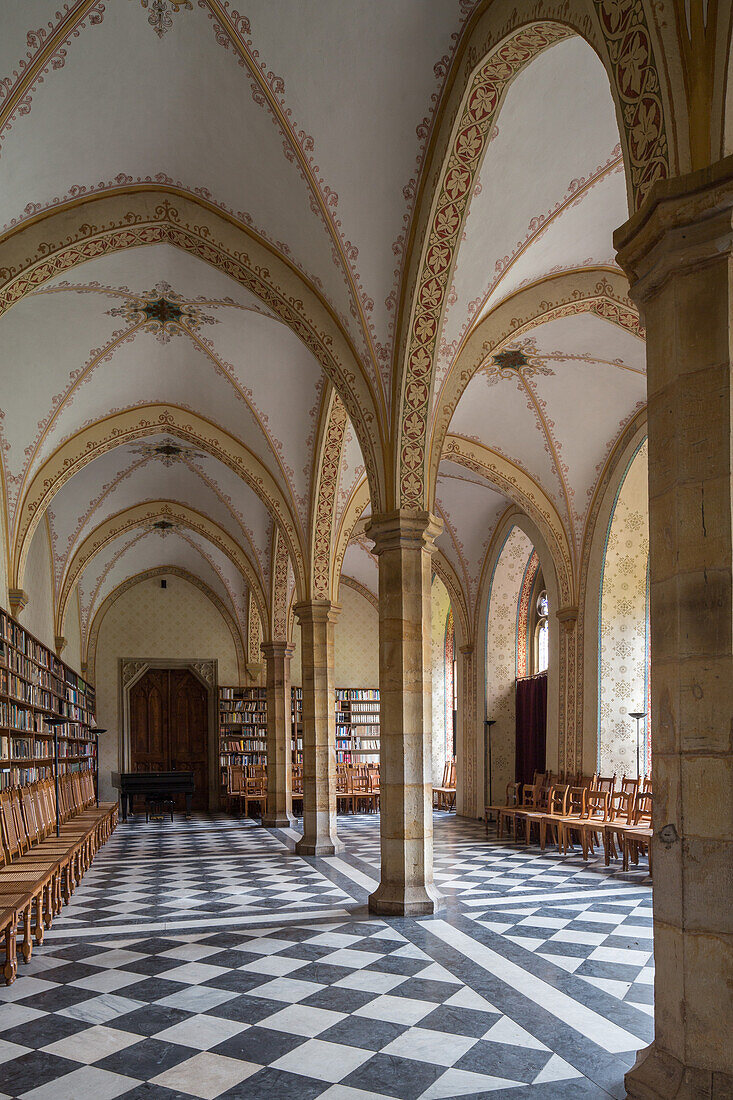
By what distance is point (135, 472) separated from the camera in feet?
48.8

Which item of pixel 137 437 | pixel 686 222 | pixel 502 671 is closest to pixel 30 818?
pixel 137 437

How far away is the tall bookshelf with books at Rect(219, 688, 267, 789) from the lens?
20.0 meters

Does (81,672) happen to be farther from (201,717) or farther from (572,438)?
(572,438)

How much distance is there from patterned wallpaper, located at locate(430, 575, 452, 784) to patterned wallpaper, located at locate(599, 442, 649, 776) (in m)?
8.51

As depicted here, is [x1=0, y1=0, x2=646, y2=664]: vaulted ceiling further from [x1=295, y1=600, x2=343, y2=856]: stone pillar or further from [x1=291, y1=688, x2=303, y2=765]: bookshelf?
[x1=291, y1=688, x2=303, y2=765]: bookshelf

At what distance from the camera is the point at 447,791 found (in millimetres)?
18750

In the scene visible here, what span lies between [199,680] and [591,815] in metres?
11.7

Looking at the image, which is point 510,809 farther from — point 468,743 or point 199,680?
point 199,680

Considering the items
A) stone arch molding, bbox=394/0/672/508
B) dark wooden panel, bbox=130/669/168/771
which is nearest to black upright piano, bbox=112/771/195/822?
dark wooden panel, bbox=130/669/168/771

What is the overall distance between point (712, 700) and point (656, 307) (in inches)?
59.4

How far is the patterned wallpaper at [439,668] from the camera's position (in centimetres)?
2086

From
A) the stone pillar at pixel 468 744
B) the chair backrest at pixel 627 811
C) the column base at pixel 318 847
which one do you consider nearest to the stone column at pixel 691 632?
the chair backrest at pixel 627 811

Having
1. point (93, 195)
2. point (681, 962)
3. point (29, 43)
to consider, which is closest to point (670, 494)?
point (681, 962)

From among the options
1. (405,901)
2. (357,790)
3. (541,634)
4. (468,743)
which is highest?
(541,634)
